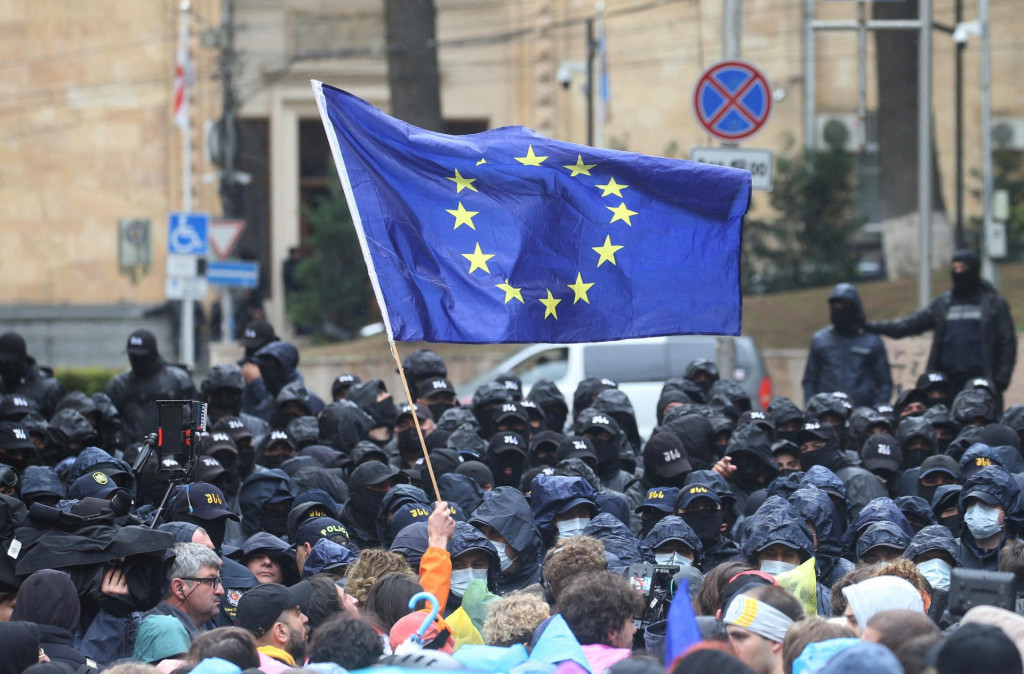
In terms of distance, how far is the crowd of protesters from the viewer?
5289mm

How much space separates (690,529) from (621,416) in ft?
10.1

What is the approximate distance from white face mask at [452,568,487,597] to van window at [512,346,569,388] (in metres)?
9.11

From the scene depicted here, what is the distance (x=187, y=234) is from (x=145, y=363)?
8319 mm

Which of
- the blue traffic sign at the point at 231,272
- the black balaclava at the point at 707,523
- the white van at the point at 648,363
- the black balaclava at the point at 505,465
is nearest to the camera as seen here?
the black balaclava at the point at 707,523

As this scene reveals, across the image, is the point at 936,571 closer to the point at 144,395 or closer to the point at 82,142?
the point at 144,395

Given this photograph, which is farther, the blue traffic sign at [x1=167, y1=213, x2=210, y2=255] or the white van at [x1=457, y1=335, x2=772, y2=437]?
the blue traffic sign at [x1=167, y1=213, x2=210, y2=255]

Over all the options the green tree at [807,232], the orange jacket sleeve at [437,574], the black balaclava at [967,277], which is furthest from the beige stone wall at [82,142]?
the orange jacket sleeve at [437,574]

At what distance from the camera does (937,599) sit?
6.89m

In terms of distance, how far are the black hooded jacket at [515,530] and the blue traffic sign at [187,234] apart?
11.8m

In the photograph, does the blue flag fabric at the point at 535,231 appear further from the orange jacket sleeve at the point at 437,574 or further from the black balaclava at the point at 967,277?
the black balaclava at the point at 967,277

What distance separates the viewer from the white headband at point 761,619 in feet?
17.4

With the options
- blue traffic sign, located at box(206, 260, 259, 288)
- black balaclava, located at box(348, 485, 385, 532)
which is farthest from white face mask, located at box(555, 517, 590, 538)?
blue traffic sign, located at box(206, 260, 259, 288)

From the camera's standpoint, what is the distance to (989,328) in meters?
11.6

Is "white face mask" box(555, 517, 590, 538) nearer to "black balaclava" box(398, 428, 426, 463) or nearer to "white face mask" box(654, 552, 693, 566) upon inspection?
"white face mask" box(654, 552, 693, 566)
